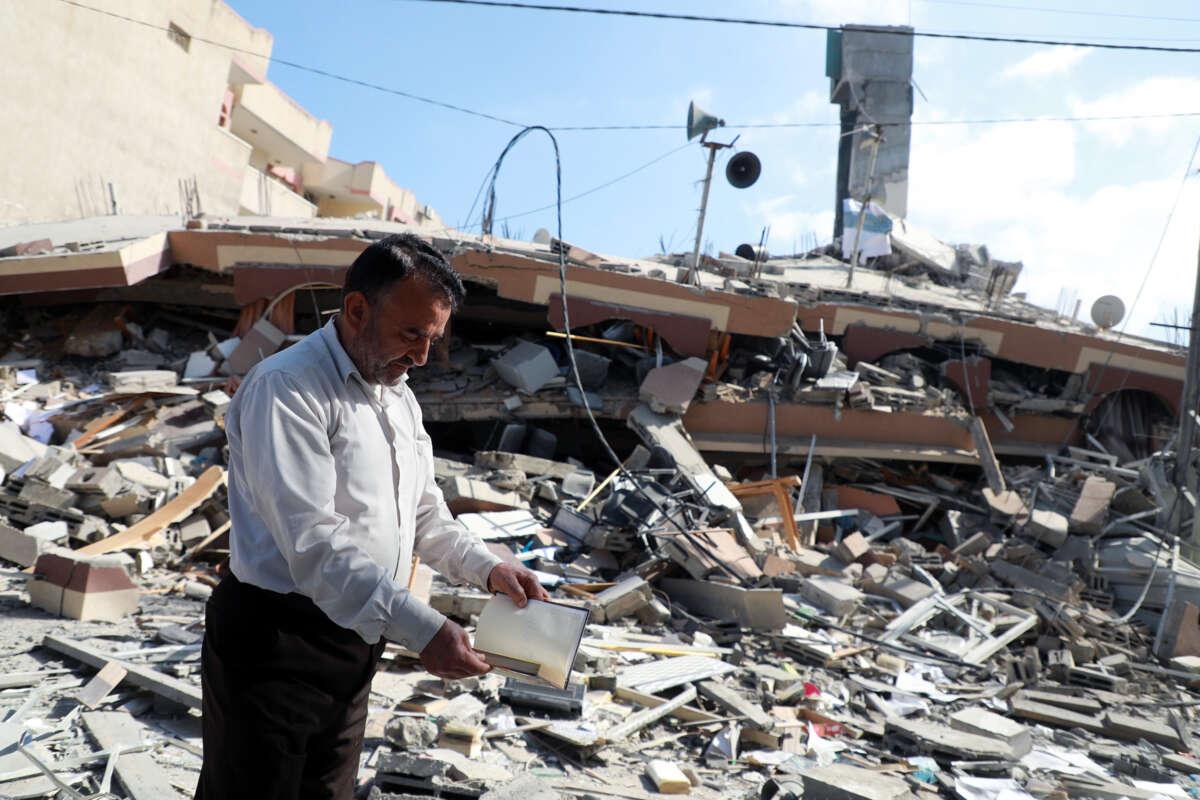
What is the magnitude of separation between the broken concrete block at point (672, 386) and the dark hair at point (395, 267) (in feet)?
26.7

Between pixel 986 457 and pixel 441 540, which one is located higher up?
pixel 441 540

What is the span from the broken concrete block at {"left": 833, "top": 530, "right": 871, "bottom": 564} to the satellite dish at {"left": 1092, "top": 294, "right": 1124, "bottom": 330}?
28.6 ft

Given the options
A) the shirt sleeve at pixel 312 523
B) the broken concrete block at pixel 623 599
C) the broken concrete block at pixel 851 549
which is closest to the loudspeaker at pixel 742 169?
the broken concrete block at pixel 851 549

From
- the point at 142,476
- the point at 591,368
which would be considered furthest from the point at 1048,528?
the point at 142,476

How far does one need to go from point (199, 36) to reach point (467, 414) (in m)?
15.4

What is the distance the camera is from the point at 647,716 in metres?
4.68

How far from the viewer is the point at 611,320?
1166 centimetres

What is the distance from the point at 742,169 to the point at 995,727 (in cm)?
922

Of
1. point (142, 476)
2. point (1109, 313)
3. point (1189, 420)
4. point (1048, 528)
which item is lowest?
point (142, 476)

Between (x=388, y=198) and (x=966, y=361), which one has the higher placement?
(x=388, y=198)

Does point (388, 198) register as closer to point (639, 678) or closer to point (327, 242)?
point (327, 242)

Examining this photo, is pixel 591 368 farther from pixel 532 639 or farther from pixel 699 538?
pixel 532 639

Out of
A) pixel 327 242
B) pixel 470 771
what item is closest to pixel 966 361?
pixel 327 242

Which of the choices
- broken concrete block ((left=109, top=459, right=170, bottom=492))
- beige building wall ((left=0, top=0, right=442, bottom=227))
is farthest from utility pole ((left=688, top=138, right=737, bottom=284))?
beige building wall ((left=0, top=0, right=442, bottom=227))
